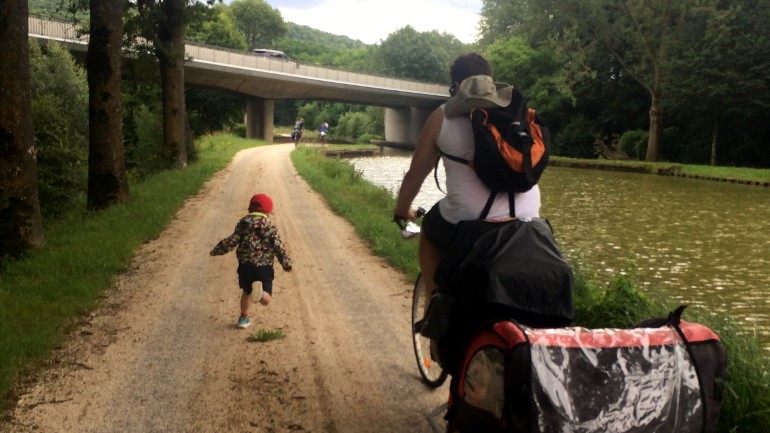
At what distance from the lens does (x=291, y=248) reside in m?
10.8

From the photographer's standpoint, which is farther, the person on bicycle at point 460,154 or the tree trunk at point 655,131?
the tree trunk at point 655,131

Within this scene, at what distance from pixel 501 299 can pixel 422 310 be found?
1910mm

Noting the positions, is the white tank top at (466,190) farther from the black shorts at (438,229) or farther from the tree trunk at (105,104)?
the tree trunk at (105,104)

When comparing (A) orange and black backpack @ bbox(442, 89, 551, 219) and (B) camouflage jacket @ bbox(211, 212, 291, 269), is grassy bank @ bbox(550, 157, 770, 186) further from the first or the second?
(A) orange and black backpack @ bbox(442, 89, 551, 219)

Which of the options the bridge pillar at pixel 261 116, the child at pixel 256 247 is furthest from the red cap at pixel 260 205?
the bridge pillar at pixel 261 116

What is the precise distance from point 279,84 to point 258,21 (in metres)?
59.7

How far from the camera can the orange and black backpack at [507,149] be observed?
3145 millimetres

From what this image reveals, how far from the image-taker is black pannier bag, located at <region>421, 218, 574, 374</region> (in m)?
2.92

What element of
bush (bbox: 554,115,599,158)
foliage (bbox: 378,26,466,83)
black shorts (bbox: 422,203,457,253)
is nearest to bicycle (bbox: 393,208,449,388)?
black shorts (bbox: 422,203,457,253)

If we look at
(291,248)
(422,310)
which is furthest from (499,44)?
(422,310)

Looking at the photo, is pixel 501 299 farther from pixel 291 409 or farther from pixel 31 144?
pixel 31 144

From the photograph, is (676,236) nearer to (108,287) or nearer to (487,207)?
(108,287)

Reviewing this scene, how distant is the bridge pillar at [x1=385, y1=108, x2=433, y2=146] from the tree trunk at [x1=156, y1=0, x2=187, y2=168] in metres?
48.1

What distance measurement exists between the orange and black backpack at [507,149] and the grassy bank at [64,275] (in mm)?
3456
